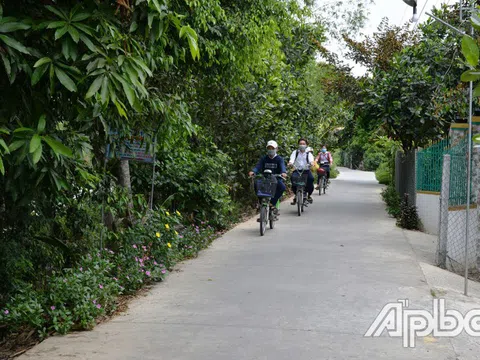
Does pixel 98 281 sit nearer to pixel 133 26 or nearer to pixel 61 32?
pixel 133 26

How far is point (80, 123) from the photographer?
541cm

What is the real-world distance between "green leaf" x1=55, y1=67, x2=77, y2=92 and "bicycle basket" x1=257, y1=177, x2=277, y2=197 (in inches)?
358

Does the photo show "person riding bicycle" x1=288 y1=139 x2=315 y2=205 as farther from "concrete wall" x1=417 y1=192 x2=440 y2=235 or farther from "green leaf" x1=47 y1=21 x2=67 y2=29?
"green leaf" x1=47 y1=21 x2=67 y2=29

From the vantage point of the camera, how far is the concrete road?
5262 millimetres

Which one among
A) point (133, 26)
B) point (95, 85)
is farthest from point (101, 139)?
point (95, 85)

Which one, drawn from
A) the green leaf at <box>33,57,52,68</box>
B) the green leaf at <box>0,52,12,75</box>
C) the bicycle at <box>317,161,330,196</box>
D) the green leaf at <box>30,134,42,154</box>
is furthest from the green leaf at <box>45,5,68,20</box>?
the bicycle at <box>317,161,330,196</box>

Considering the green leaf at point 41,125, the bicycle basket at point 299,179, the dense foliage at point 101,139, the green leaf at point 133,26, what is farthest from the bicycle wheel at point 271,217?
the green leaf at point 41,125

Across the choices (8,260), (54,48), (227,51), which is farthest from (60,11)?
(227,51)

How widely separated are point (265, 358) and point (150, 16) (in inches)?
110

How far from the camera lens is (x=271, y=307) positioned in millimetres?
6676

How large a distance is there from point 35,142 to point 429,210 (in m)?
11.2

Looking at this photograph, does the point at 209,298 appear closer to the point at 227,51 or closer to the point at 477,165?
the point at 227,51

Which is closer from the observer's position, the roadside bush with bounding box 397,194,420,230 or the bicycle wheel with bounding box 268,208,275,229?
the bicycle wheel with bounding box 268,208,275,229

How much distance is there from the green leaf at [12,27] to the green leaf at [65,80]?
0.32 meters
